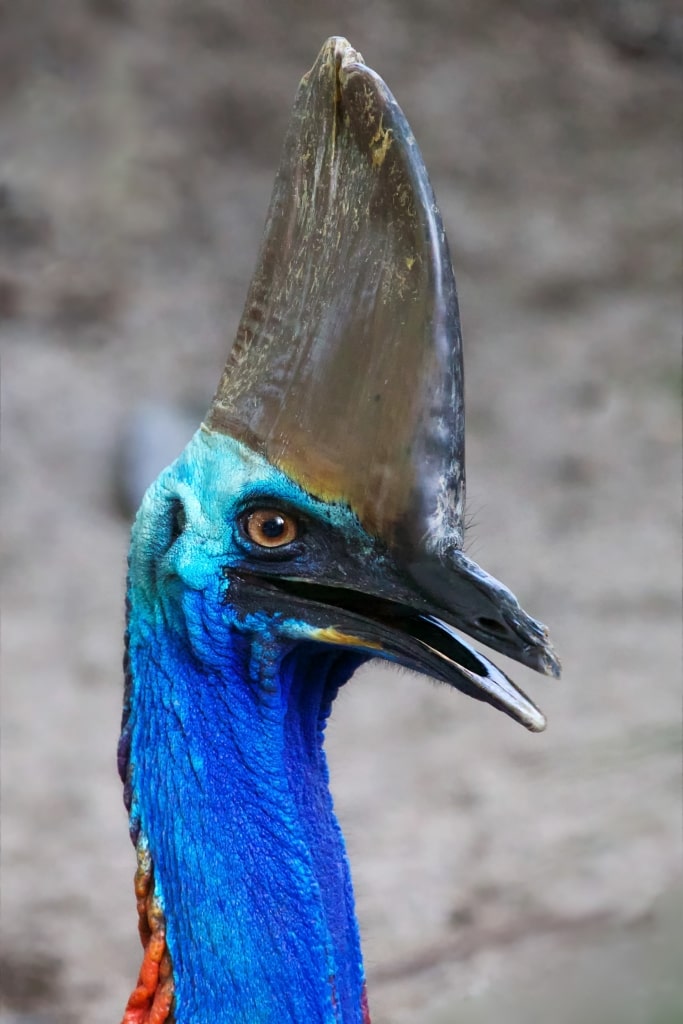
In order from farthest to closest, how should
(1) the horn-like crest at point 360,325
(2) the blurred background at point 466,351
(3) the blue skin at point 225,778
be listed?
1. (2) the blurred background at point 466,351
2. (3) the blue skin at point 225,778
3. (1) the horn-like crest at point 360,325

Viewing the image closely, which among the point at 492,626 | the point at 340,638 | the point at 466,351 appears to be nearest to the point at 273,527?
the point at 340,638

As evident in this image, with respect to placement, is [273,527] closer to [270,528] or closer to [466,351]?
[270,528]

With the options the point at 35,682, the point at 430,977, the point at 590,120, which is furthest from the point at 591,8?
the point at 430,977

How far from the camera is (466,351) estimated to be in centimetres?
356

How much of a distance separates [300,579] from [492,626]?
193 mm

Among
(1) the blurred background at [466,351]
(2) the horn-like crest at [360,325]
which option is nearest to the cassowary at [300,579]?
(2) the horn-like crest at [360,325]

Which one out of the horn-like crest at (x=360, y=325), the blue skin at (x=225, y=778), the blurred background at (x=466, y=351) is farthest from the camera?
the blurred background at (x=466, y=351)

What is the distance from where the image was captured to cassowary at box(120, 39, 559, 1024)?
3.26ft

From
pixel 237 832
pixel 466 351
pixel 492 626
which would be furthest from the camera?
pixel 466 351

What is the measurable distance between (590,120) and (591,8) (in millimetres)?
310

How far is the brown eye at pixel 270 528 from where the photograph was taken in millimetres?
1078

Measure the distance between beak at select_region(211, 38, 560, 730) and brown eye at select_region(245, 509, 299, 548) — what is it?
5cm

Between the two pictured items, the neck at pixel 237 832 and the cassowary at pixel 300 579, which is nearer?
the cassowary at pixel 300 579

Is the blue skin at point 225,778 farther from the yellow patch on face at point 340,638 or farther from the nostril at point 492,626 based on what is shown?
the nostril at point 492,626
